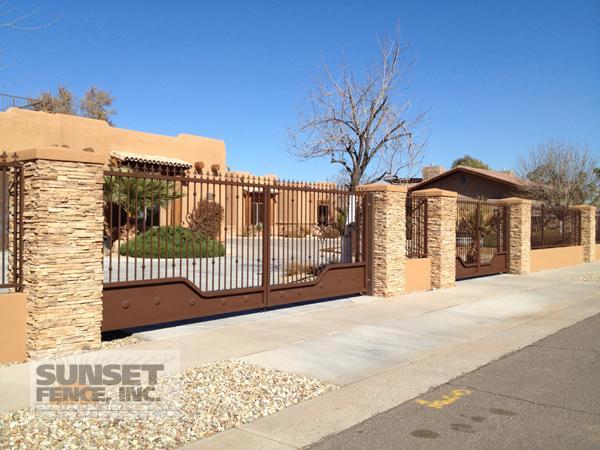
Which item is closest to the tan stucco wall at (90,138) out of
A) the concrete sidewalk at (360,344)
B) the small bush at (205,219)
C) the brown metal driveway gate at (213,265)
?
the small bush at (205,219)

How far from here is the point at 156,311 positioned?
27.8 feet

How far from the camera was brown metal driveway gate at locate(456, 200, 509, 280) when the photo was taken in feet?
55.6

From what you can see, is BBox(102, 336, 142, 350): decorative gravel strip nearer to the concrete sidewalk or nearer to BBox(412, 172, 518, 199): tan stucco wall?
the concrete sidewalk

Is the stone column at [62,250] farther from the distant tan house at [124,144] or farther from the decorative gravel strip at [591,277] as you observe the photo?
the decorative gravel strip at [591,277]

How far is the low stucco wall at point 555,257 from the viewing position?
2088cm

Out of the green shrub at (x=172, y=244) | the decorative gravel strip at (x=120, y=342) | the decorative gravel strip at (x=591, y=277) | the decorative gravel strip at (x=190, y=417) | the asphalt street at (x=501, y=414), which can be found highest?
the green shrub at (x=172, y=244)

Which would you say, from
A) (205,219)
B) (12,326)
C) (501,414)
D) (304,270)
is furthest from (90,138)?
(501,414)

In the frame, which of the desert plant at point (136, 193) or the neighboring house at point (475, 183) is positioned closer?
the desert plant at point (136, 193)

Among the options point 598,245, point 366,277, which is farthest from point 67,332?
point 598,245

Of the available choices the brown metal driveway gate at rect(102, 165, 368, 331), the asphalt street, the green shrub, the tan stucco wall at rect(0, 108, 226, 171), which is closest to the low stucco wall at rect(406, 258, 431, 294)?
the brown metal driveway gate at rect(102, 165, 368, 331)

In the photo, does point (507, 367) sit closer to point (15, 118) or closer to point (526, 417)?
point (526, 417)

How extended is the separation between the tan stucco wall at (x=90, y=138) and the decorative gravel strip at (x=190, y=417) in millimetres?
14000

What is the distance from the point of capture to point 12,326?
22.5 ft

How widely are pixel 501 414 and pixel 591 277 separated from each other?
1552 cm
